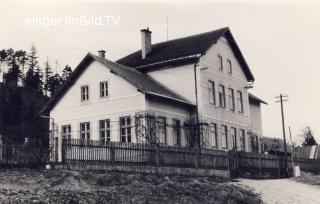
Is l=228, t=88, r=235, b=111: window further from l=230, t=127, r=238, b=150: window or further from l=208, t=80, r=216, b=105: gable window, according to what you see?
l=208, t=80, r=216, b=105: gable window

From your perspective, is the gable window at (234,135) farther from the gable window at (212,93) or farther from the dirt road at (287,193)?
the dirt road at (287,193)

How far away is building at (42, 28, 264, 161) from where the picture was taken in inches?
1126

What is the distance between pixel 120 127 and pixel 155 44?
37.7 ft

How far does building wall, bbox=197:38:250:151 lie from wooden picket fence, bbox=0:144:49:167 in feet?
47.6

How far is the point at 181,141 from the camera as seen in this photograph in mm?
30469

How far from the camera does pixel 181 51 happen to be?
109 feet

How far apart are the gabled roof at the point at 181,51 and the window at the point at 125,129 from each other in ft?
18.4

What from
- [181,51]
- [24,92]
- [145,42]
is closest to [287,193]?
[181,51]

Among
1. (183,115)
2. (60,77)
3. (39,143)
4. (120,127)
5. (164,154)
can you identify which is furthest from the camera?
(60,77)

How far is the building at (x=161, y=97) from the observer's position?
28609mm

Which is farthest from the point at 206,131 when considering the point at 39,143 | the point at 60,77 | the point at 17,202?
the point at 60,77

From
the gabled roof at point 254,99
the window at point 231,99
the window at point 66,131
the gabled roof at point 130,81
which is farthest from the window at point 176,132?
the gabled roof at point 254,99

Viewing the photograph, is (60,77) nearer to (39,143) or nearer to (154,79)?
→ (154,79)

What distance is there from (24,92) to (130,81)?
5418 centimetres
